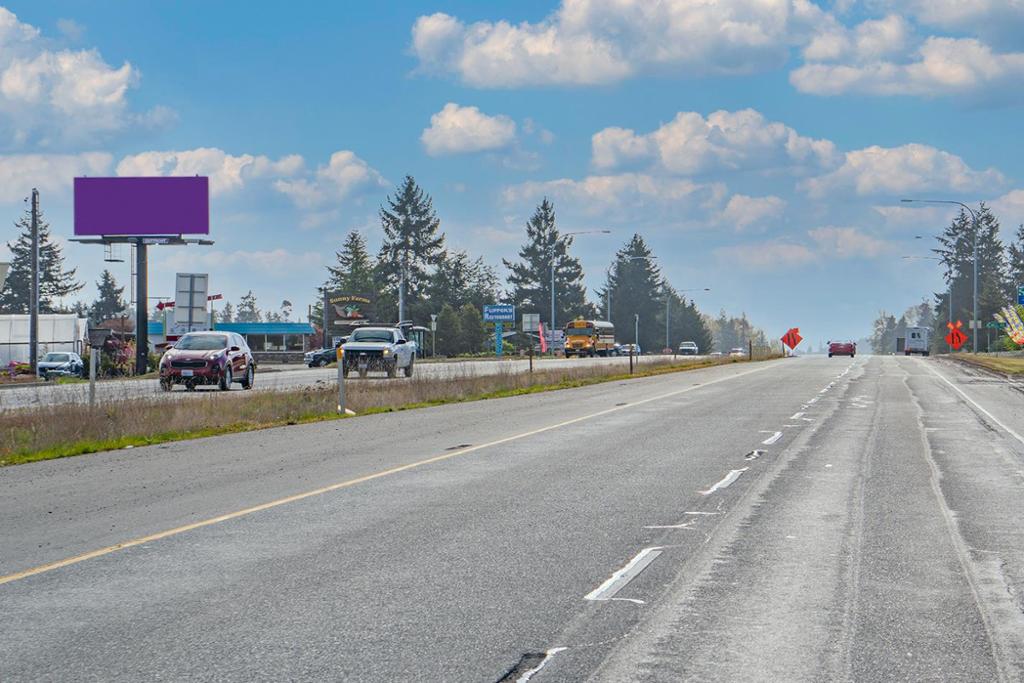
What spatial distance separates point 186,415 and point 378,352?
69.0ft

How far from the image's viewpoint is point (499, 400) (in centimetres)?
3084

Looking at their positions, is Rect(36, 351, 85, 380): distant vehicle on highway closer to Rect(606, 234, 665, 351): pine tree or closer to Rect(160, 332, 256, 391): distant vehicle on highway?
Rect(160, 332, 256, 391): distant vehicle on highway

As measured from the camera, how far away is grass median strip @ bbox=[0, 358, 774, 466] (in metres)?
17.9

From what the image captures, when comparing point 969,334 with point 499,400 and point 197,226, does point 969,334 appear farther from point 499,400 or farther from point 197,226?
point 499,400

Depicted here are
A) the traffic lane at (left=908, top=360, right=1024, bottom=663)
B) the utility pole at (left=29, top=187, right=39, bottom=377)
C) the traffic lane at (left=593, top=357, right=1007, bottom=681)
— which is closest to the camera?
the traffic lane at (left=593, top=357, right=1007, bottom=681)

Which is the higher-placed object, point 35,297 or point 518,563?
point 35,297

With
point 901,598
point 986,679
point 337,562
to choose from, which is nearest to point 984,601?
point 901,598

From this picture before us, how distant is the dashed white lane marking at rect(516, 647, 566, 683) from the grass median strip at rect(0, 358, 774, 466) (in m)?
11.9

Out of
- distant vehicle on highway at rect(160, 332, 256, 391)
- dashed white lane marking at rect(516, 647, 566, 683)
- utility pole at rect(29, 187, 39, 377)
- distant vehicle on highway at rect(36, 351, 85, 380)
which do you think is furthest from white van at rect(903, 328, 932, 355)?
dashed white lane marking at rect(516, 647, 566, 683)

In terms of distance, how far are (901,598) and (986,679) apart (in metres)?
1.67

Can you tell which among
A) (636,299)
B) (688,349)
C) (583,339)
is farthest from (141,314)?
(636,299)

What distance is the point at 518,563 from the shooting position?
8.30 meters

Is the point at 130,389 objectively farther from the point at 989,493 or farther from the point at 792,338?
the point at 792,338

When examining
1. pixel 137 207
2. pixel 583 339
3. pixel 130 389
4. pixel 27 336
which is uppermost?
pixel 137 207
